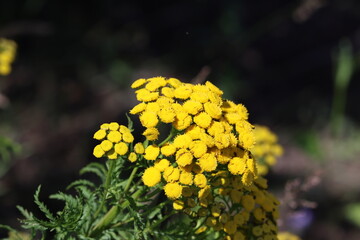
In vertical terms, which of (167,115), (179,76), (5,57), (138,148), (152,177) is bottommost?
(152,177)

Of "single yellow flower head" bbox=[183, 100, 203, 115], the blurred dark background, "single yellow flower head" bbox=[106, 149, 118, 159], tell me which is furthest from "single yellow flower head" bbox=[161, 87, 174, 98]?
the blurred dark background

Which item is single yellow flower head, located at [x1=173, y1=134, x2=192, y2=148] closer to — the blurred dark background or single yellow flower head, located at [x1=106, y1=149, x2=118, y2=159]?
single yellow flower head, located at [x1=106, y1=149, x2=118, y2=159]

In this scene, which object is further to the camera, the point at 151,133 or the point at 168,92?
the point at 168,92

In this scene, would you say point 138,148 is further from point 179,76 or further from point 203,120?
point 179,76

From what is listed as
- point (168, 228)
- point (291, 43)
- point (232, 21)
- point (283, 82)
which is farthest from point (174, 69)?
point (168, 228)

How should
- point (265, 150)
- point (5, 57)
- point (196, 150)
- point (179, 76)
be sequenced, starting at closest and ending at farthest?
1. point (196, 150)
2. point (265, 150)
3. point (5, 57)
4. point (179, 76)

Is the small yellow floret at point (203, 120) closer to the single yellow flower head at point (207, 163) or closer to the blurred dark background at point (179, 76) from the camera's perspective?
the single yellow flower head at point (207, 163)

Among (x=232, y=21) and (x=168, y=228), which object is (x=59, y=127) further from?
(x=168, y=228)

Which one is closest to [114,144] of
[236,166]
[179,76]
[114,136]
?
[114,136]
